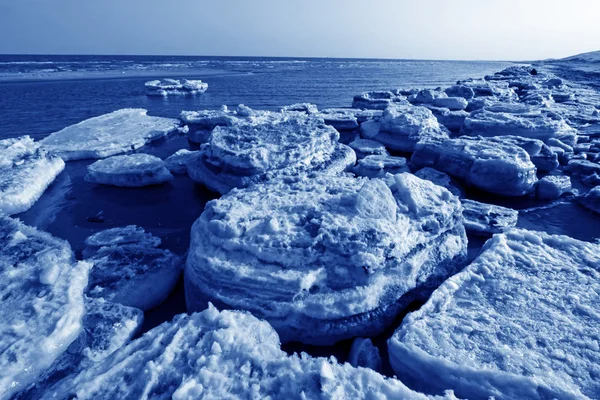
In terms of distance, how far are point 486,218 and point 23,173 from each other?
7.16 metres

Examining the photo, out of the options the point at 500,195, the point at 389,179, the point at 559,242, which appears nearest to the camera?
the point at 559,242

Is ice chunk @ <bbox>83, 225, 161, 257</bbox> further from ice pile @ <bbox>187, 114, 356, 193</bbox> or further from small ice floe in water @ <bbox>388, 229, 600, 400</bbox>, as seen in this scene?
small ice floe in water @ <bbox>388, 229, 600, 400</bbox>

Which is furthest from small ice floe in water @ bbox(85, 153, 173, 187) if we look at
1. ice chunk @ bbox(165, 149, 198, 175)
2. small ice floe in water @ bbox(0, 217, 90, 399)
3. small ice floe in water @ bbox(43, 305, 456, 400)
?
small ice floe in water @ bbox(43, 305, 456, 400)

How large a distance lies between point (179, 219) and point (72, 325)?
2.54 m

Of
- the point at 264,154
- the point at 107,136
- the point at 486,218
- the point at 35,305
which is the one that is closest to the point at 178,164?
the point at 264,154

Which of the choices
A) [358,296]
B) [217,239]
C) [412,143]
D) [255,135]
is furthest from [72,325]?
[412,143]

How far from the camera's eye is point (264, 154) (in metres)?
5.21

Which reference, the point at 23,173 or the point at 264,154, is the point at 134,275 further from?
the point at 23,173

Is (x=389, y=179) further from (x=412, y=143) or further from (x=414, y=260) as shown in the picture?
(x=412, y=143)

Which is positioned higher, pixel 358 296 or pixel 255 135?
pixel 255 135

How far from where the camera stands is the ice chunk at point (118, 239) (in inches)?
160

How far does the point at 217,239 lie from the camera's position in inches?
122

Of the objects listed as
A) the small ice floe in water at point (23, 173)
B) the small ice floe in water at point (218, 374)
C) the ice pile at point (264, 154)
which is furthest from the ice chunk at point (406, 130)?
the small ice floe in water at point (23, 173)

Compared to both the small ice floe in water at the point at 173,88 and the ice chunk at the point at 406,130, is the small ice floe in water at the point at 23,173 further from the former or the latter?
the small ice floe in water at the point at 173,88
